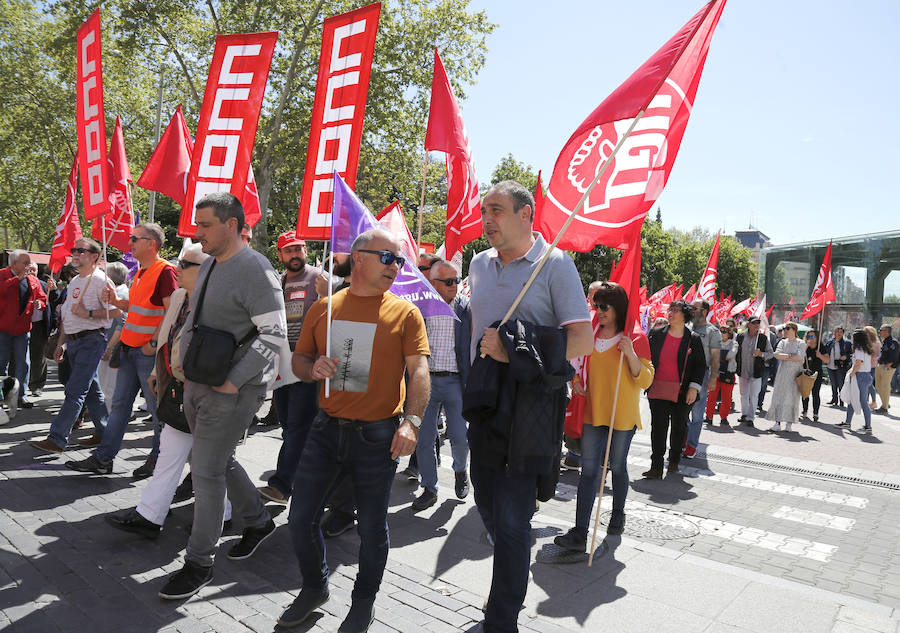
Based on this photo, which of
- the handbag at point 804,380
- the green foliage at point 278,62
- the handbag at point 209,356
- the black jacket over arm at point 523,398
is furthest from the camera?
the green foliage at point 278,62

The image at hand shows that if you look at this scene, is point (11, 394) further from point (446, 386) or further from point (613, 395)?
point (613, 395)

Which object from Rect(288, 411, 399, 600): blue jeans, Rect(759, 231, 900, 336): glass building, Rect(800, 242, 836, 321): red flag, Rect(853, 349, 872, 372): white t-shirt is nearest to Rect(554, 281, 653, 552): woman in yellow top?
Rect(288, 411, 399, 600): blue jeans

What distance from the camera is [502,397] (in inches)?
116

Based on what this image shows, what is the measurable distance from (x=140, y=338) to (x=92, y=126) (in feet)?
9.42

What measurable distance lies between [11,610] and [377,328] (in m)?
2.30

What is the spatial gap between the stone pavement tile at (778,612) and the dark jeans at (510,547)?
4.49 ft

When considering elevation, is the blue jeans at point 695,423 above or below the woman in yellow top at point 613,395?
below

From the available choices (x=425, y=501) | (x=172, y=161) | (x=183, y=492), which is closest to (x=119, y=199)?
(x=172, y=161)

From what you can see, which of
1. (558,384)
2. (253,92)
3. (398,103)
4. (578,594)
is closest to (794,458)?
(578,594)

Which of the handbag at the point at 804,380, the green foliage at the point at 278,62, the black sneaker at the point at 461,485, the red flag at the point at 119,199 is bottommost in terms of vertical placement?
the black sneaker at the point at 461,485

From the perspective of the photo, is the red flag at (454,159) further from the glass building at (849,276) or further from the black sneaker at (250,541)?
the glass building at (849,276)

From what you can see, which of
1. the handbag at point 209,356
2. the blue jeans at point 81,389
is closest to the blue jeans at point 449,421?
the handbag at point 209,356

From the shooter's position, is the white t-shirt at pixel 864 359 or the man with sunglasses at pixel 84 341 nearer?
the man with sunglasses at pixel 84 341

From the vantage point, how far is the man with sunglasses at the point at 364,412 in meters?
3.09
